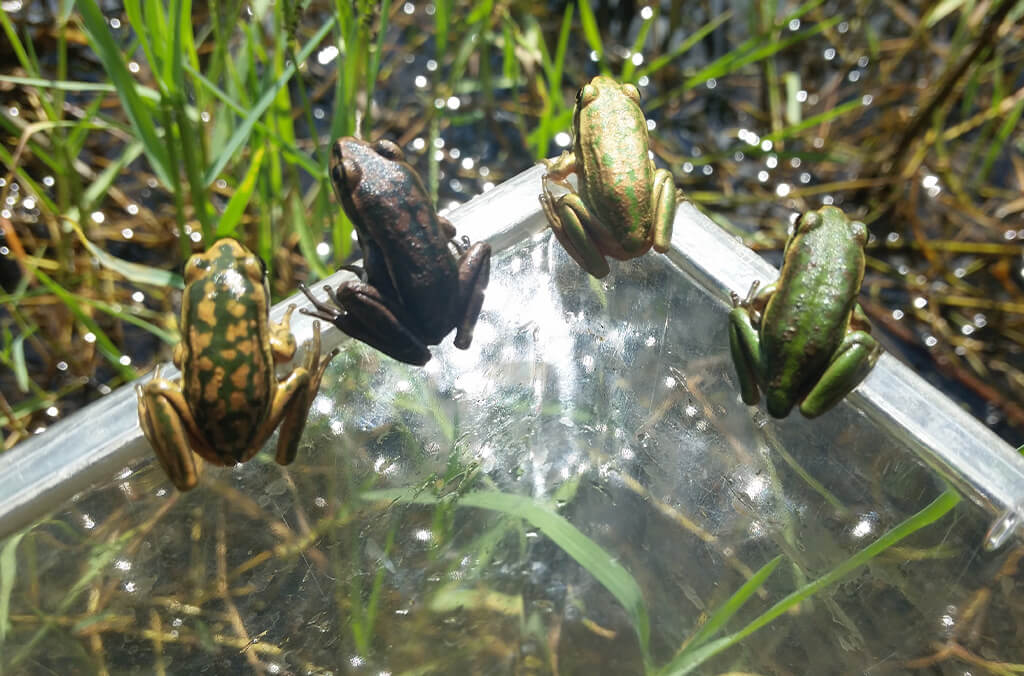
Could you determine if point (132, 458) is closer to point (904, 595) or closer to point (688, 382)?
point (688, 382)

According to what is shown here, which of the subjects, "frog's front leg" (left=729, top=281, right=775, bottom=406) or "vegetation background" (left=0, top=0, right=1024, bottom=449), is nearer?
"frog's front leg" (left=729, top=281, right=775, bottom=406)

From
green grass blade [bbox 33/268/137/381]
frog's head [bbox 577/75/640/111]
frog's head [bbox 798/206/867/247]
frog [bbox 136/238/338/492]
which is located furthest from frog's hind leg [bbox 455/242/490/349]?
green grass blade [bbox 33/268/137/381]

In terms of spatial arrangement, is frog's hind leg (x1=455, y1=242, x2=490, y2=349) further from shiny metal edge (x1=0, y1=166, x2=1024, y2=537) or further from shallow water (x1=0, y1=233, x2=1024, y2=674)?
shiny metal edge (x1=0, y1=166, x2=1024, y2=537)

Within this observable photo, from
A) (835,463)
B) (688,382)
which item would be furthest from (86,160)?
(835,463)

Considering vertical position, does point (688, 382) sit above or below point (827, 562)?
above

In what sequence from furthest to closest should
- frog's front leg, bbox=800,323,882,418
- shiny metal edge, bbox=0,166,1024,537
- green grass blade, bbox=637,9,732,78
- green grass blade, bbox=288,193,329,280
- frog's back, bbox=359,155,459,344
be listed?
green grass blade, bbox=637,9,732,78, green grass blade, bbox=288,193,329,280, frog's back, bbox=359,155,459,344, frog's front leg, bbox=800,323,882,418, shiny metal edge, bbox=0,166,1024,537

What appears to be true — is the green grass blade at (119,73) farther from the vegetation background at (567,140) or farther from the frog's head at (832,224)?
the frog's head at (832,224)

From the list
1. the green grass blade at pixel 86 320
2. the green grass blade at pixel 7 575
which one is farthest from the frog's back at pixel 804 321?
the green grass blade at pixel 86 320
